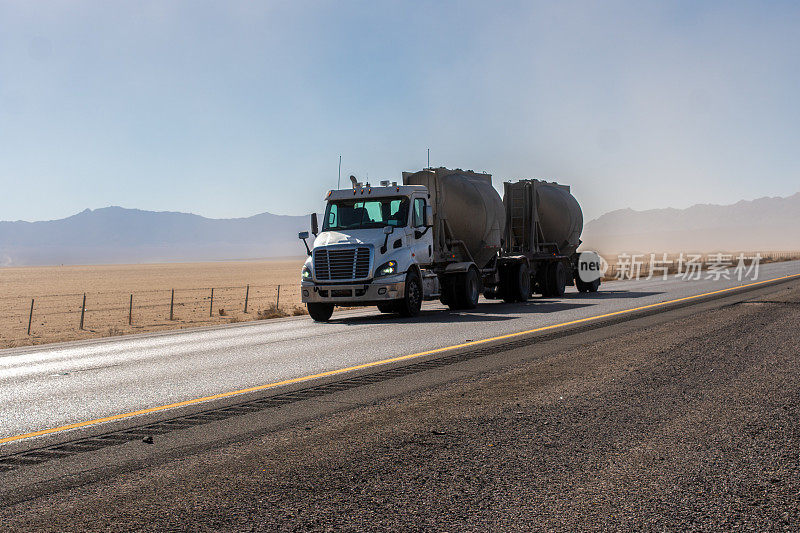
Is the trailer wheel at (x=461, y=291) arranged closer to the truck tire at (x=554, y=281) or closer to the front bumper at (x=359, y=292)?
the front bumper at (x=359, y=292)

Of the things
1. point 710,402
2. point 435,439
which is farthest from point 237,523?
point 710,402

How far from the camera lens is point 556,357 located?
32.3ft

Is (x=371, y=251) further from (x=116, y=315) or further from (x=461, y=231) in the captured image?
(x=116, y=315)

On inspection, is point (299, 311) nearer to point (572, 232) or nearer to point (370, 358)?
point (572, 232)

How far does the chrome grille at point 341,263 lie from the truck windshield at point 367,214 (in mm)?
1032

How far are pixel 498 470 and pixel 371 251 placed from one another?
1285cm

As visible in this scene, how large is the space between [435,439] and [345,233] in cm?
1287

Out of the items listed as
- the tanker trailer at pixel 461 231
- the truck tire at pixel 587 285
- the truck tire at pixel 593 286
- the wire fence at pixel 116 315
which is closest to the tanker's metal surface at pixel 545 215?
the truck tire at pixel 587 285

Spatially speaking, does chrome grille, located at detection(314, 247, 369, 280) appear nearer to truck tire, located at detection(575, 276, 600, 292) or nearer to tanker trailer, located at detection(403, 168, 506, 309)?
tanker trailer, located at detection(403, 168, 506, 309)

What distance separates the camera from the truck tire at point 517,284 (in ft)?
75.6

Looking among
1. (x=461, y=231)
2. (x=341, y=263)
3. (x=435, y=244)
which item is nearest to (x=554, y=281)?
(x=461, y=231)

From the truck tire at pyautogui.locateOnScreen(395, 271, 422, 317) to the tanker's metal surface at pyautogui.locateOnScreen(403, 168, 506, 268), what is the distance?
5.67ft

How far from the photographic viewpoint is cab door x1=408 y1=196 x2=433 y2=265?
60.8 ft

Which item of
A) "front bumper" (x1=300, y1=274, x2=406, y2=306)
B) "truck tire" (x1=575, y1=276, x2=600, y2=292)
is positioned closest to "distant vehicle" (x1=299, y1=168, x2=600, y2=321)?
"front bumper" (x1=300, y1=274, x2=406, y2=306)
